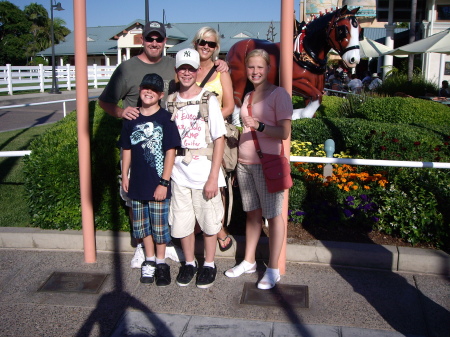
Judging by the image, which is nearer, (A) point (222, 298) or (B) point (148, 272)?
(A) point (222, 298)

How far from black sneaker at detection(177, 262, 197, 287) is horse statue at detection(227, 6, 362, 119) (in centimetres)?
317

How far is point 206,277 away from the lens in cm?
364

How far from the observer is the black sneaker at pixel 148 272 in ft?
12.1

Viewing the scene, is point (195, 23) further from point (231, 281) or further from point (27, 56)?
point (231, 281)

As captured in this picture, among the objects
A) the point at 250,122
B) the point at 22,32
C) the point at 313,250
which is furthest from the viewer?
the point at 22,32

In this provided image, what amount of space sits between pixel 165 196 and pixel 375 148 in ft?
10.0

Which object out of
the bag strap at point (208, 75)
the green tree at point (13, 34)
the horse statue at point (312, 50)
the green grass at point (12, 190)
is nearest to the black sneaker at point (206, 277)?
the bag strap at point (208, 75)

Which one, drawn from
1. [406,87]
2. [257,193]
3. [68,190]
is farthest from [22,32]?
[257,193]

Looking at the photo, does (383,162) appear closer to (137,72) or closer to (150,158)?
(150,158)

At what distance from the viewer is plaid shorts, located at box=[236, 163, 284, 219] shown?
139 inches

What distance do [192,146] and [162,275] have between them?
3.33 feet

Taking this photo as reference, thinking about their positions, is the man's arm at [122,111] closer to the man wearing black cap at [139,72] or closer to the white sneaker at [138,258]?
the man wearing black cap at [139,72]

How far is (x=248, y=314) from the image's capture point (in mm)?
3240

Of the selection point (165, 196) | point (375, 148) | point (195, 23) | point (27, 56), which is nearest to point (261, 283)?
point (165, 196)
